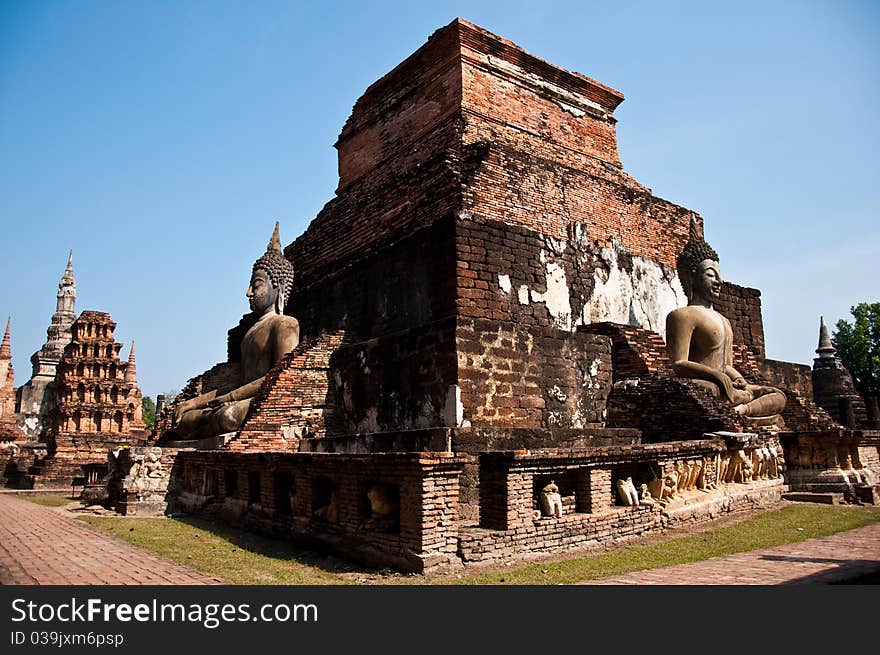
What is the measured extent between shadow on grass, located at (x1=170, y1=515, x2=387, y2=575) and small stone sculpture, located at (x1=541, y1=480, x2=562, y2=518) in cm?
139

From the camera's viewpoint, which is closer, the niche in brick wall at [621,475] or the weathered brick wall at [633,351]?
the niche in brick wall at [621,475]

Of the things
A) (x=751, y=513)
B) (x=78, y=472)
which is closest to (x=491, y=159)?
(x=751, y=513)

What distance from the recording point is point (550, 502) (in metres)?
5.58

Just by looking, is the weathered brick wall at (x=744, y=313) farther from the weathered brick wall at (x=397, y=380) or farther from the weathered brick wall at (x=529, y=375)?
the weathered brick wall at (x=397, y=380)

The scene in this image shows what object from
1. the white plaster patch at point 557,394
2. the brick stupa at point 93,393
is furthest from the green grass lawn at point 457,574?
the brick stupa at point 93,393

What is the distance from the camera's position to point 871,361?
30.1 metres

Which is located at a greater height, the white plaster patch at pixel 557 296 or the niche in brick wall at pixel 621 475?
the white plaster patch at pixel 557 296

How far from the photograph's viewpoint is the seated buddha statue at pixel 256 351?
953 centimetres

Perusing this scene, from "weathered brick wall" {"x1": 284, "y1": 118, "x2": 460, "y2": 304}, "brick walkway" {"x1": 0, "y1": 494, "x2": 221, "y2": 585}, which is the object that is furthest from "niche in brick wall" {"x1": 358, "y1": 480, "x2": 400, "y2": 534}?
"weathered brick wall" {"x1": 284, "y1": 118, "x2": 460, "y2": 304}

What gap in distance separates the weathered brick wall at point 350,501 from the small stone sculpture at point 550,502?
3.04 ft

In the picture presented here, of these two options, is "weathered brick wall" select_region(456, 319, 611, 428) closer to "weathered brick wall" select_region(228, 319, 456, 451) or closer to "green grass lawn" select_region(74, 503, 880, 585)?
"weathered brick wall" select_region(228, 319, 456, 451)

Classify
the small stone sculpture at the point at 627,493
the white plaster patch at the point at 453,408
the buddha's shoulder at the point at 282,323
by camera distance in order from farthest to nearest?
1. the buddha's shoulder at the point at 282,323
2. the white plaster patch at the point at 453,408
3. the small stone sculpture at the point at 627,493

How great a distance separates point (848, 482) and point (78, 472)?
680 inches
